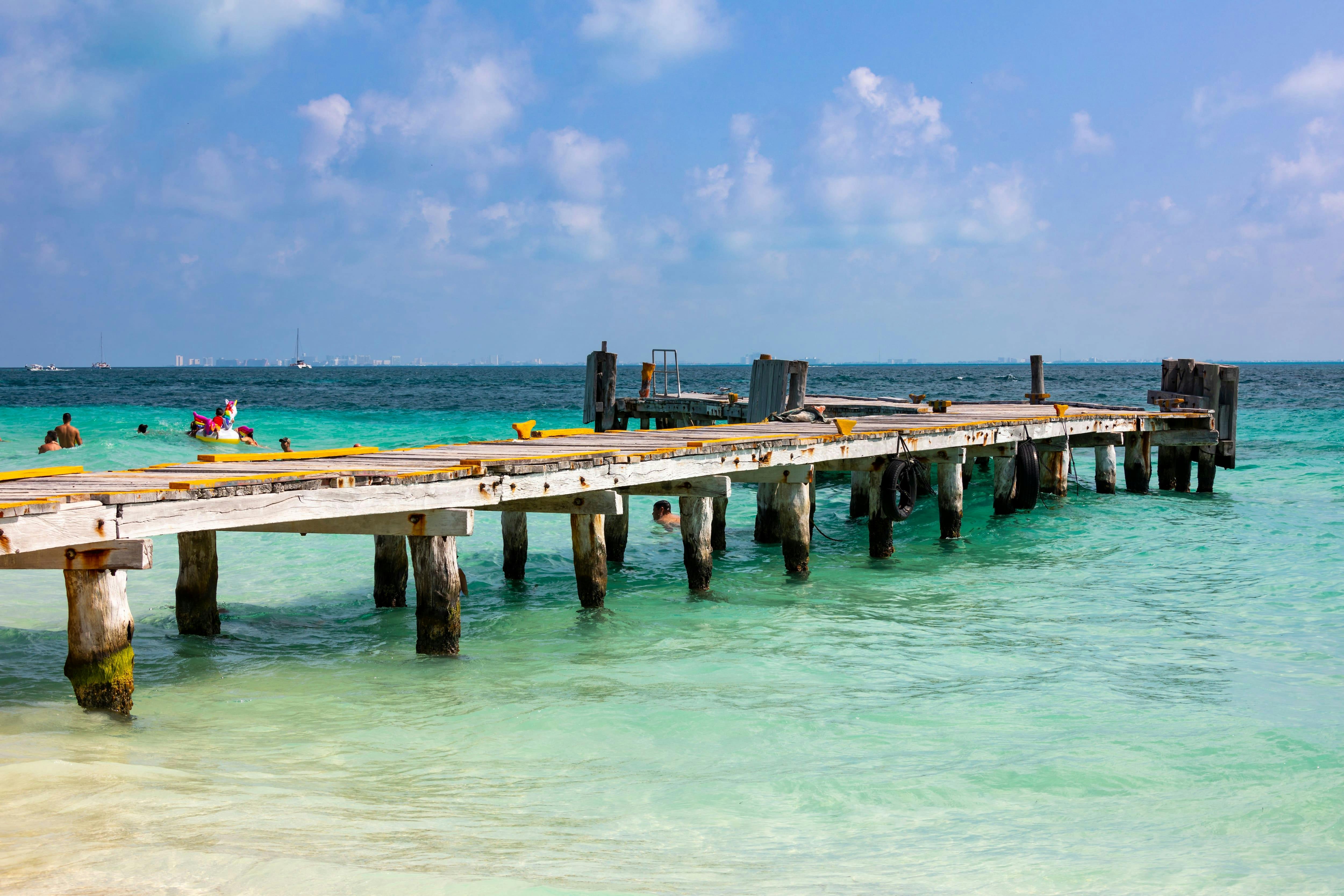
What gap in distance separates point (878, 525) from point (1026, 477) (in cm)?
498

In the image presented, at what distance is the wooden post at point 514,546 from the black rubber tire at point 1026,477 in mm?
9103

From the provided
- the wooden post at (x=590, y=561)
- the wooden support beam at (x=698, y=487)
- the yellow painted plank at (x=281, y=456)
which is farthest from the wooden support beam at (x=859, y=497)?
the yellow painted plank at (x=281, y=456)

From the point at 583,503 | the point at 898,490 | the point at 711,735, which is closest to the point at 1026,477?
the point at 898,490

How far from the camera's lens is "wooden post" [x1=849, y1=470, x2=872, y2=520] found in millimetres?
19656

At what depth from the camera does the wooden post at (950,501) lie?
1695 cm

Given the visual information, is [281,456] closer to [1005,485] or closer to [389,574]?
[389,574]

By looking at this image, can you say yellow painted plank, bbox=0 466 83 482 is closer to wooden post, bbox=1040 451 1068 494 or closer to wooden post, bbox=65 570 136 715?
wooden post, bbox=65 570 136 715

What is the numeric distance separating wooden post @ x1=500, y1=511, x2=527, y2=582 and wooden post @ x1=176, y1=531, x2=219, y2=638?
405 centimetres

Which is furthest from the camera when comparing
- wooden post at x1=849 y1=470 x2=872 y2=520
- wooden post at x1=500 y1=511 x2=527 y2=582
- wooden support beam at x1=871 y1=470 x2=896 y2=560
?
wooden post at x1=849 y1=470 x2=872 y2=520

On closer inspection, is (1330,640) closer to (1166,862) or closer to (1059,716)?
(1059,716)

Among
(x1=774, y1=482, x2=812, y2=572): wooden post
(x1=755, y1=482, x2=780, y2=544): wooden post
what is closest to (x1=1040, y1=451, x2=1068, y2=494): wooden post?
(x1=755, y1=482, x2=780, y2=544): wooden post

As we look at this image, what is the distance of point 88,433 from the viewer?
3753 cm

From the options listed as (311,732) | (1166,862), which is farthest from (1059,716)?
(311,732)

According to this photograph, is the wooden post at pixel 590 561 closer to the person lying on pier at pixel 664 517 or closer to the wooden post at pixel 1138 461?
the person lying on pier at pixel 664 517
